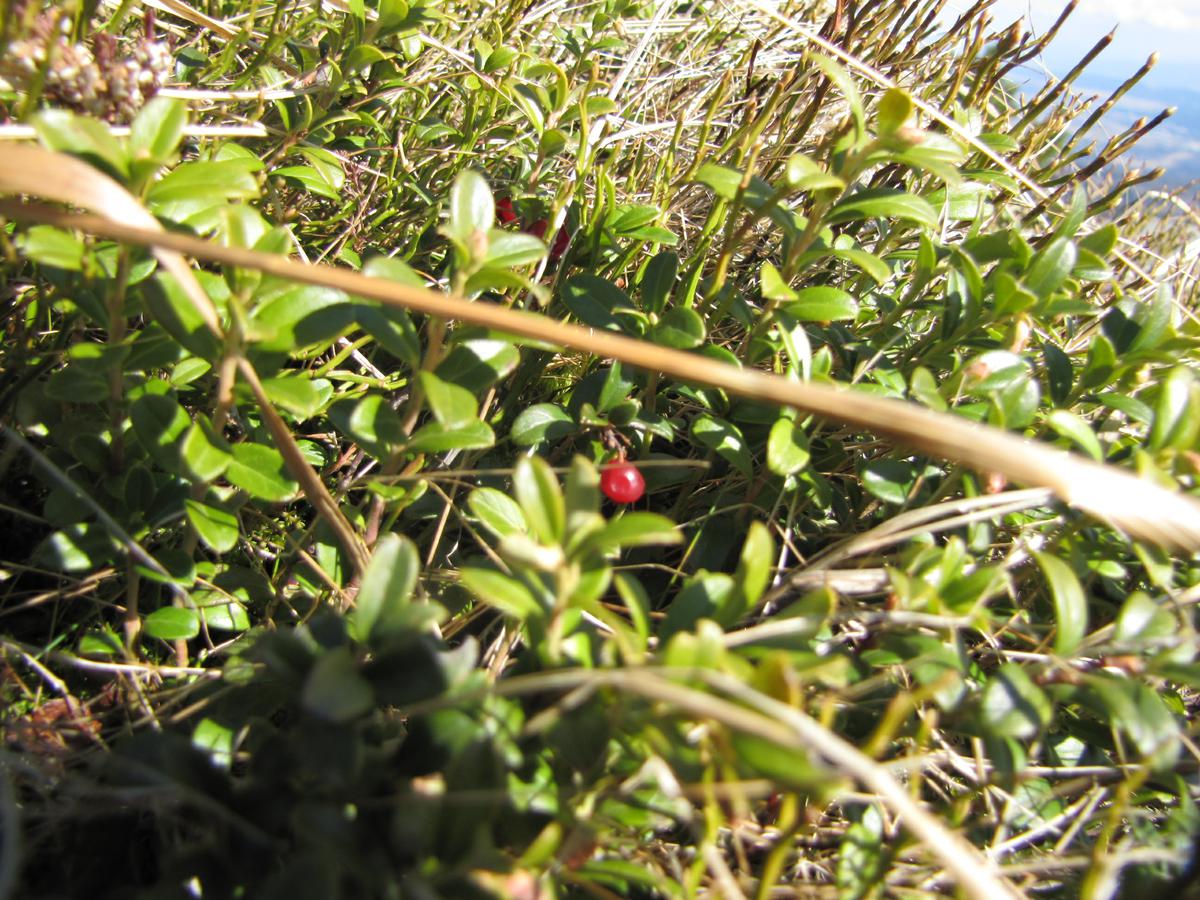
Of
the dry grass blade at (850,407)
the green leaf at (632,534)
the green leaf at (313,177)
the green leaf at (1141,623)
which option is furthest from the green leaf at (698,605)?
the green leaf at (313,177)

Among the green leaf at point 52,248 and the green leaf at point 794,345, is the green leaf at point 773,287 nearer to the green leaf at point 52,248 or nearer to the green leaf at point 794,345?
the green leaf at point 794,345

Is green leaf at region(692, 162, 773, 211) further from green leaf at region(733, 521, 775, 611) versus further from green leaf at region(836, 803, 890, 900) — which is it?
green leaf at region(836, 803, 890, 900)

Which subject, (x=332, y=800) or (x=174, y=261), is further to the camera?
(x=174, y=261)

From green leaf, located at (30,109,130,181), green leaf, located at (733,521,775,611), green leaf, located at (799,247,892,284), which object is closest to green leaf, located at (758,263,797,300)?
green leaf, located at (799,247,892,284)

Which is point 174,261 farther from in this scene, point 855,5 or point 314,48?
point 855,5

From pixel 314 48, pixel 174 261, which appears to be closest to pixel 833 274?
pixel 314 48

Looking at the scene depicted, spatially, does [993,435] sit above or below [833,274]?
above

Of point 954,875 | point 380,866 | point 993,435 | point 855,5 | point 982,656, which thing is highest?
point 855,5

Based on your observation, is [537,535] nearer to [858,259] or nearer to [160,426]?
[160,426]
